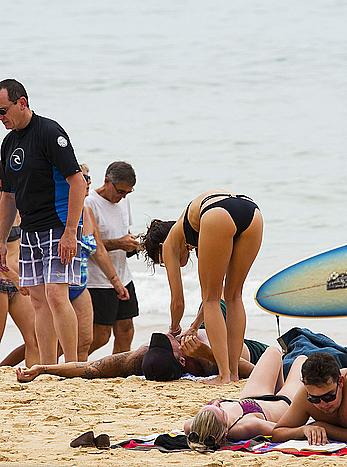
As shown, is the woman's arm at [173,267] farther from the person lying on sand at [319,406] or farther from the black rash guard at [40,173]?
the person lying on sand at [319,406]

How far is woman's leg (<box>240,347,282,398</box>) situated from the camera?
441 cm

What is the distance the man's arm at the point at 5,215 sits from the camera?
5923mm

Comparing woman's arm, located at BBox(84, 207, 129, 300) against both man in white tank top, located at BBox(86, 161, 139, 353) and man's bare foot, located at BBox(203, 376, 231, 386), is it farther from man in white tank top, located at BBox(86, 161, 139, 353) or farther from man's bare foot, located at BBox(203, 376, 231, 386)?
man's bare foot, located at BBox(203, 376, 231, 386)

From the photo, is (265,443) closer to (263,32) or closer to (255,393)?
(255,393)

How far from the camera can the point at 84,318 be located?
630cm

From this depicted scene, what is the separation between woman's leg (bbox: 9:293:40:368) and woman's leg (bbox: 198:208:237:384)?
1.53 metres

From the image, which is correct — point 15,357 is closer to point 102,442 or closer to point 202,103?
point 102,442

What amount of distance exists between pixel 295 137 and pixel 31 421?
45.1 feet

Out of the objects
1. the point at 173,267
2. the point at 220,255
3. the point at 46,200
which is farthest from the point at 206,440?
the point at 46,200

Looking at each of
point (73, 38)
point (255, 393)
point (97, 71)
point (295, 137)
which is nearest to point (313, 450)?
point (255, 393)

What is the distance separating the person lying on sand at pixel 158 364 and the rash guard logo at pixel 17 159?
45.0 inches

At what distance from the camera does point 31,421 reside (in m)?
4.52

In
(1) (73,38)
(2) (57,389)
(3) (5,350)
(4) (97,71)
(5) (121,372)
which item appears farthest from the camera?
(1) (73,38)

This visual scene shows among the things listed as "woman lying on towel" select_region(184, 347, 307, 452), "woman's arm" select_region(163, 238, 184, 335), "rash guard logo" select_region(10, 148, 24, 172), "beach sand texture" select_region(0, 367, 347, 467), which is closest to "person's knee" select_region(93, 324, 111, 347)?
"beach sand texture" select_region(0, 367, 347, 467)
